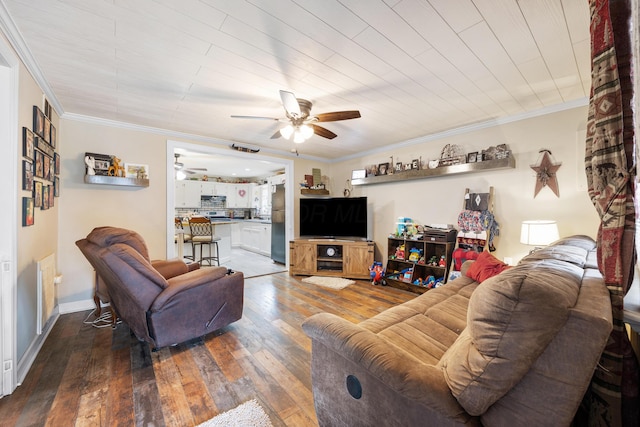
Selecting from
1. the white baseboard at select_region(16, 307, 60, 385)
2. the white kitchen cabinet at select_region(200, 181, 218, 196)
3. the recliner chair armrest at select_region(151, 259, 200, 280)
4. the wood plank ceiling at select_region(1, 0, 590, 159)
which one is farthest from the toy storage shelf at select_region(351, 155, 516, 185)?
the white kitchen cabinet at select_region(200, 181, 218, 196)

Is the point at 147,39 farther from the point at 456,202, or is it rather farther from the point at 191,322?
the point at 456,202

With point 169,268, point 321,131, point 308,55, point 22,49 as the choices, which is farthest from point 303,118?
point 169,268

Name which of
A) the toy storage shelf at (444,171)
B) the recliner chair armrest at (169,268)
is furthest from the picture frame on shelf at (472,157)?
the recliner chair armrest at (169,268)

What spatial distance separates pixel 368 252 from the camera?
14.4 ft

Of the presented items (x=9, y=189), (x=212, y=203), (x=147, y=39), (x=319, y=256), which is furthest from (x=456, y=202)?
(x=212, y=203)

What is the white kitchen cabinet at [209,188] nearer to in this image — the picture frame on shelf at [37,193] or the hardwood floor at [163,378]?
the hardwood floor at [163,378]

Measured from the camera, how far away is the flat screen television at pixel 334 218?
15.1 ft

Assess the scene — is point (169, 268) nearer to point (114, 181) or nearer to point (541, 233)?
point (114, 181)

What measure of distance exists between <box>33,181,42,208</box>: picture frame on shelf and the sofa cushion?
124 inches

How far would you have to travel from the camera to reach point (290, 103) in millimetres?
2191

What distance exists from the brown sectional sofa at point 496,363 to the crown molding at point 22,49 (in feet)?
8.42

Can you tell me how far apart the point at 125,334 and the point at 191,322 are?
2.95ft

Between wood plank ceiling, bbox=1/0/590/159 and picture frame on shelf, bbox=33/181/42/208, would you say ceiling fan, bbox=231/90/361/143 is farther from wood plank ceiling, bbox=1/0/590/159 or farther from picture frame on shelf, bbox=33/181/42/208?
picture frame on shelf, bbox=33/181/42/208

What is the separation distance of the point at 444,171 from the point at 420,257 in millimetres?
1320
